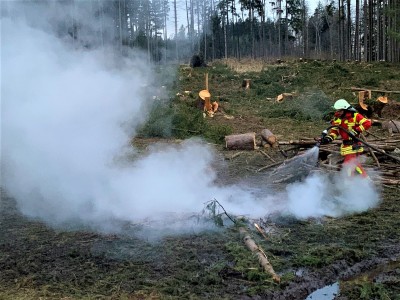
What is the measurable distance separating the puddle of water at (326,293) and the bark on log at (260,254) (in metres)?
0.43

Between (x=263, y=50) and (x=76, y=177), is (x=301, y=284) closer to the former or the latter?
(x=76, y=177)

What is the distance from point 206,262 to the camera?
224 inches

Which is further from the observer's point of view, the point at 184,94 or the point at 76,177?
the point at 184,94

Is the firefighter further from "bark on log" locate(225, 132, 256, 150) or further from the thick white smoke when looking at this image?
"bark on log" locate(225, 132, 256, 150)

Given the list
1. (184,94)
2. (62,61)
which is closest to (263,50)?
(184,94)

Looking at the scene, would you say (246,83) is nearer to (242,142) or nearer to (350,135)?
(242,142)

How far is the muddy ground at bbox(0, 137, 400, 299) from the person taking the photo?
195 inches

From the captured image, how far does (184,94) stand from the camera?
21391 mm

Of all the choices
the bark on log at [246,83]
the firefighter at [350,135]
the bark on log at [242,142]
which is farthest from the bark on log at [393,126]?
the bark on log at [246,83]

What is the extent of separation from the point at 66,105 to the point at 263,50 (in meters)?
53.4

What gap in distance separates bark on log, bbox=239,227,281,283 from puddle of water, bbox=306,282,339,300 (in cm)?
43

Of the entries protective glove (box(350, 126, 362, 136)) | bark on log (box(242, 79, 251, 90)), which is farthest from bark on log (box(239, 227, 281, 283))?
bark on log (box(242, 79, 251, 90))

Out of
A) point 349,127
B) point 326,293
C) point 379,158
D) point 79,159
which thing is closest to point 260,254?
point 326,293

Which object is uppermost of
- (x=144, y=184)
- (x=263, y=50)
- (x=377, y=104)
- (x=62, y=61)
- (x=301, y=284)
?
(x=263, y=50)
